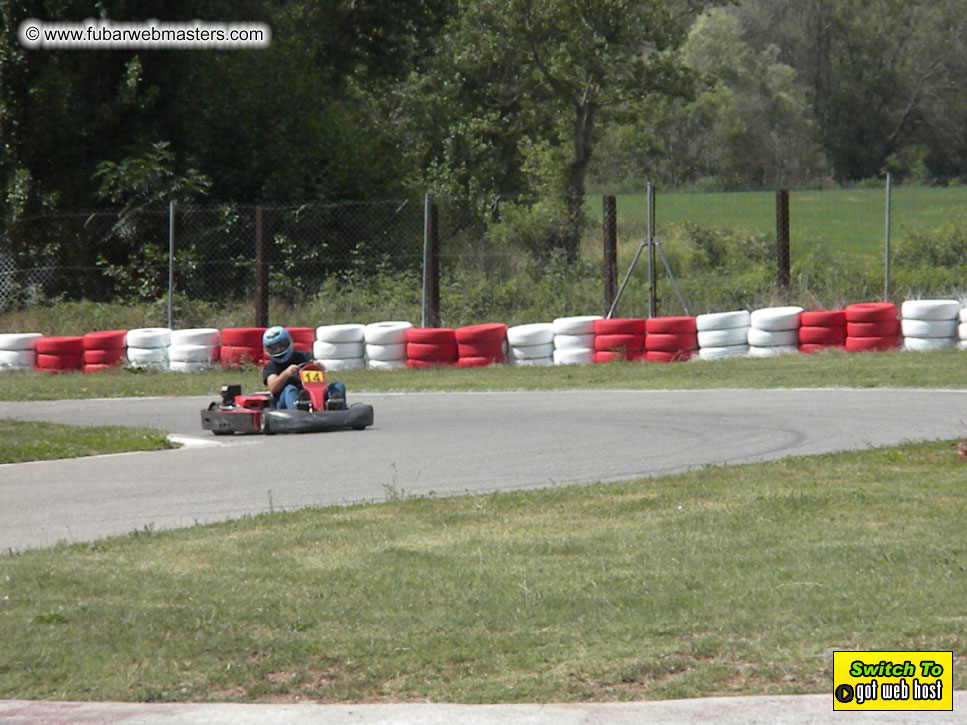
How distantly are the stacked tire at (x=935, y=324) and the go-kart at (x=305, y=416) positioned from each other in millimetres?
7966

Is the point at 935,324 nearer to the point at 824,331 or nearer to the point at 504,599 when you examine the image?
the point at 824,331

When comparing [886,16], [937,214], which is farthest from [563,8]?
[886,16]

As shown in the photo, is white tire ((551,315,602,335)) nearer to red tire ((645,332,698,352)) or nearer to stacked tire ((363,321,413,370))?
red tire ((645,332,698,352))

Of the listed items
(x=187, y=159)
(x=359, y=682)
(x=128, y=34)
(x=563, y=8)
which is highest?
(x=563, y=8)

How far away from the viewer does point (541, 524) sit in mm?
7418

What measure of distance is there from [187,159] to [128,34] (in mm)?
2458

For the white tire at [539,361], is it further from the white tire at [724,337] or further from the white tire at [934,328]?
the white tire at [934,328]

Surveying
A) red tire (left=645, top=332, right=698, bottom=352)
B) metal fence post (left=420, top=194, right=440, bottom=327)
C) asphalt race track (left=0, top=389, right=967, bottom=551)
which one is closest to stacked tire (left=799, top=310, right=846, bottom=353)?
red tire (left=645, top=332, right=698, bottom=352)

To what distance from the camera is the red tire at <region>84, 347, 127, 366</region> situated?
19.5m

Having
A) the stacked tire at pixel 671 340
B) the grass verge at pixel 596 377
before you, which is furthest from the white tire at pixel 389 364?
the stacked tire at pixel 671 340

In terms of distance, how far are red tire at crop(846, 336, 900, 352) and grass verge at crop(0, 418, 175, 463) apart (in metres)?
9.13

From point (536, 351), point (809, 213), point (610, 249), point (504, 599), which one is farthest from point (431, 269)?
point (809, 213)

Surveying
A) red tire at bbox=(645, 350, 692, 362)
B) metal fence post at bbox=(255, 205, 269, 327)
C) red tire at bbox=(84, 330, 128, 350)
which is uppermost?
metal fence post at bbox=(255, 205, 269, 327)

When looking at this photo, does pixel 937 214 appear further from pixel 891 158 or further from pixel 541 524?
pixel 891 158
